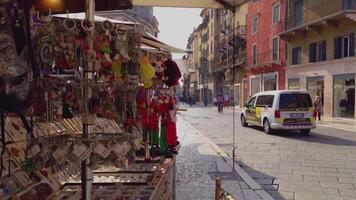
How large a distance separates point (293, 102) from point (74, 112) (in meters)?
12.3

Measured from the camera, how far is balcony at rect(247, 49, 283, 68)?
30.3 meters

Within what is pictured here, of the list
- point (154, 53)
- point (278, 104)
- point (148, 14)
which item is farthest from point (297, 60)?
point (154, 53)

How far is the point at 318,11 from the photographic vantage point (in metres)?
24.2

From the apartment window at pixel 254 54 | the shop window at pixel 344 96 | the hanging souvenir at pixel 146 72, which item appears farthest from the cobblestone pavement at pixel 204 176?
the apartment window at pixel 254 54

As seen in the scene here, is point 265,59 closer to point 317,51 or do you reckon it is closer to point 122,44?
point 317,51

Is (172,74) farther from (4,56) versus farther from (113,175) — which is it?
(4,56)

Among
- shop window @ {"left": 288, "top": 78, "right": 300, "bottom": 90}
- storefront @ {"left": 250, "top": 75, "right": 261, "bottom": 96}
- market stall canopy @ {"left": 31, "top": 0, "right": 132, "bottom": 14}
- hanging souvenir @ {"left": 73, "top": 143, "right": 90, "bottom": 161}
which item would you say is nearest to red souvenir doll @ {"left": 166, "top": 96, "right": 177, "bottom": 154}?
market stall canopy @ {"left": 31, "top": 0, "right": 132, "bottom": 14}

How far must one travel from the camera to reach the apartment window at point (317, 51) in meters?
24.1

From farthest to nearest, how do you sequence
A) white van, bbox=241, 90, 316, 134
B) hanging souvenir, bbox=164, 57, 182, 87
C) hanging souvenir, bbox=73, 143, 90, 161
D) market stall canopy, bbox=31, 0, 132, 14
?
white van, bbox=241, 90, 316, 134, hanging souvenir, bbox=164, 57, 182, 87, market stall canopy, bbox=31, 0, 132, 14, hanging souvenir, bbox=73, 143, 90, 161

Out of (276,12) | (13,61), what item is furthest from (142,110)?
(276,12)

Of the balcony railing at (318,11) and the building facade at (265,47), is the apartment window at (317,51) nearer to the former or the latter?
the balcony railing at (318,11)

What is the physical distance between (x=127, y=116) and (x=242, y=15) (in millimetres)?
39654

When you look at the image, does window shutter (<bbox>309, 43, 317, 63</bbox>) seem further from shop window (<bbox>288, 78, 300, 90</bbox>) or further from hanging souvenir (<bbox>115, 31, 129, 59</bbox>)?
hanging souvenir (<bbox>115, 31, 129, 59</bbox>)

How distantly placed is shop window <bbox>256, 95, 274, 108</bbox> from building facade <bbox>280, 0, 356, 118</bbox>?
8519mm
